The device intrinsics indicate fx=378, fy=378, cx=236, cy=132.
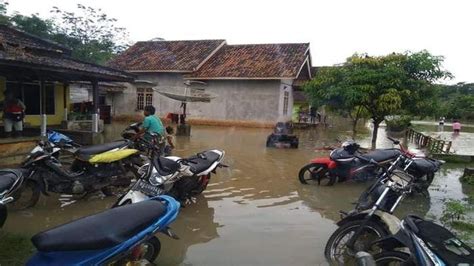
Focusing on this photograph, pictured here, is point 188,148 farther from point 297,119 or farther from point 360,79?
point 297,119

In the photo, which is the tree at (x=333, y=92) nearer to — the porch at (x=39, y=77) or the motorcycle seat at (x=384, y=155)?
the motorcycle seat at (x=384, y=155)

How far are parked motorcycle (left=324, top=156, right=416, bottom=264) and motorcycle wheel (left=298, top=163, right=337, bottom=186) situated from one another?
362cm

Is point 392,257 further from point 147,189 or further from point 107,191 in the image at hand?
point 107,191

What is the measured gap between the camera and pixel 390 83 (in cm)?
1189

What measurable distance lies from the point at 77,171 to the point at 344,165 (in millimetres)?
5206

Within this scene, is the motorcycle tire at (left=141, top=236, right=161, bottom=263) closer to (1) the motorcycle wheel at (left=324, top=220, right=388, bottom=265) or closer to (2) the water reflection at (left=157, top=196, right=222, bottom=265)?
(2) the water reflection at (left=157, top=196, right=222, bottom=265)

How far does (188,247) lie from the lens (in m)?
4.66

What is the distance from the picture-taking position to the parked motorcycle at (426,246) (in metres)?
2.81

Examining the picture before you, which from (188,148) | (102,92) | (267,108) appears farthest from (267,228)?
(102,92)

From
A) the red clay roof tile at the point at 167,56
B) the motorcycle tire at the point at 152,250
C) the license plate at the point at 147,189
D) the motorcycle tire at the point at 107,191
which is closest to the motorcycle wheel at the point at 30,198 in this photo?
the motorcycle tire at the point at 107,191

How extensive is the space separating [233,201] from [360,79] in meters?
7.34

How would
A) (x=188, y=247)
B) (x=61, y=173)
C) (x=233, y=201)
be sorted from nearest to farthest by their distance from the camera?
(x=188, y=247)
(x=61, y=173)
(x=233, y=201)

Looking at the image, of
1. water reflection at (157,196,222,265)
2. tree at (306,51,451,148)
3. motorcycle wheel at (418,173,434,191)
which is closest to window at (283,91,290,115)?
tree at (306,51,451,148)

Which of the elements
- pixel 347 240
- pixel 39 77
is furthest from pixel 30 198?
pixel 39 77
